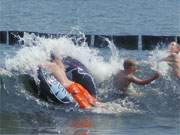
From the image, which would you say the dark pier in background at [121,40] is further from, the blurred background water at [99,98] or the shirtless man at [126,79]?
the shirtless man at [126,79]

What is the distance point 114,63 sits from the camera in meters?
16.5

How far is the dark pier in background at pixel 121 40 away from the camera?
21.6m

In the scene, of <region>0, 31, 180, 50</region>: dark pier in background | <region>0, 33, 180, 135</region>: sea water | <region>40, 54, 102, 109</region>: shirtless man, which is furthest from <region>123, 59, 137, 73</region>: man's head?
<region>0, 31, 180, 50</region>: dark pier in background

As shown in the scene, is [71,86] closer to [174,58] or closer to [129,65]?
[129,65]

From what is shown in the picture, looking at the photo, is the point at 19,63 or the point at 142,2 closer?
the point at 19,63

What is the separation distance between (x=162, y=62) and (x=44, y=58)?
99.9 inches

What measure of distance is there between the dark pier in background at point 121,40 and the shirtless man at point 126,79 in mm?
7433

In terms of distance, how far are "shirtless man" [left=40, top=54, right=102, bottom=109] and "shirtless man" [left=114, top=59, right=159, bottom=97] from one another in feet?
2.06

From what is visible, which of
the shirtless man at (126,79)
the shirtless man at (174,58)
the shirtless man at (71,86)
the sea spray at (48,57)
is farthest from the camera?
the shirtless man at (174,58)

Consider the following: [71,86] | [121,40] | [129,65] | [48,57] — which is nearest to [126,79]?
[129,65]

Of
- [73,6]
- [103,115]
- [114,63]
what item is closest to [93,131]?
[103,115]

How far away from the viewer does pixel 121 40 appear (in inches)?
883

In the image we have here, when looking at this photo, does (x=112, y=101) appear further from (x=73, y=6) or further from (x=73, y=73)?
(x=73, y=6)

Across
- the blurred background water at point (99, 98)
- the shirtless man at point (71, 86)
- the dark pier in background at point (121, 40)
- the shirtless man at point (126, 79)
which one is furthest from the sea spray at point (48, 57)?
the dark pier in background at point (121, 40)
